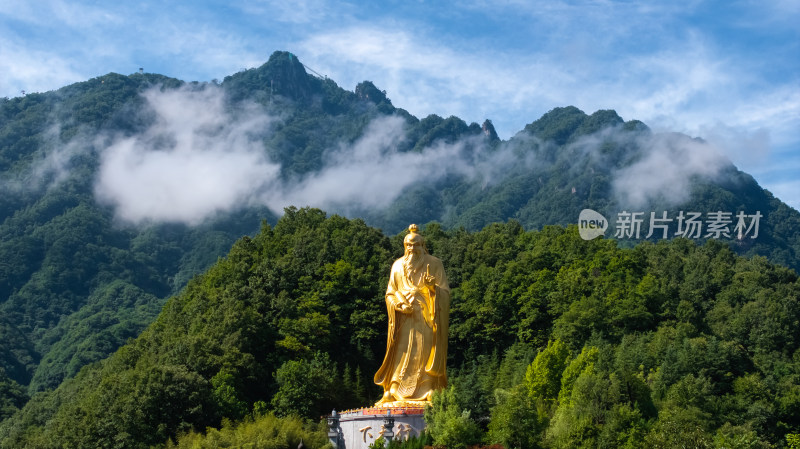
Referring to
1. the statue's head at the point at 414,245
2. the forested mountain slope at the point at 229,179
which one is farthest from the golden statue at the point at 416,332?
the forested mountain slope at the point at 229,179

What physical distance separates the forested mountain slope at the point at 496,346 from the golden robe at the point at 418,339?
50.9 inches

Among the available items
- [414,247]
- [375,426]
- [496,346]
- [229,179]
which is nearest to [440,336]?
[414,247]

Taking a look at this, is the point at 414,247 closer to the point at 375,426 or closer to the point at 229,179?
the point at 375,426

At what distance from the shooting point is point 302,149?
108 metres

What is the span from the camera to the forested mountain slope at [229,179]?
73625 mm

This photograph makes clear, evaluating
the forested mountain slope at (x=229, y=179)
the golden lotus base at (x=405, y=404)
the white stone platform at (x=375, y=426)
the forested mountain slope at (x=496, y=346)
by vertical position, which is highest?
the forested mountain slope at (x=229, y=179)

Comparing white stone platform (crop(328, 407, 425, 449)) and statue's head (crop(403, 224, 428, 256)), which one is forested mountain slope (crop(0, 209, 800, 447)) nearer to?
white stone platform (crop(328, 407, 425, 449))

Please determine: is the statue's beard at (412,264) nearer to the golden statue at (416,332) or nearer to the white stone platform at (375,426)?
the golden statue at (416,332)

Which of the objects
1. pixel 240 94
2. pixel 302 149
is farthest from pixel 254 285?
pixel 240 94

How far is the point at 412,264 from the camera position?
28344 millimetres

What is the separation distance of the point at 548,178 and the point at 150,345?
58947mm

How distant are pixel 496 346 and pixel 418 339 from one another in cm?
990

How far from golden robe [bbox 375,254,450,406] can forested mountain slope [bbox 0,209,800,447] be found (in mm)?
1293

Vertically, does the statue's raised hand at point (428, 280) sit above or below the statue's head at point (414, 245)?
below
